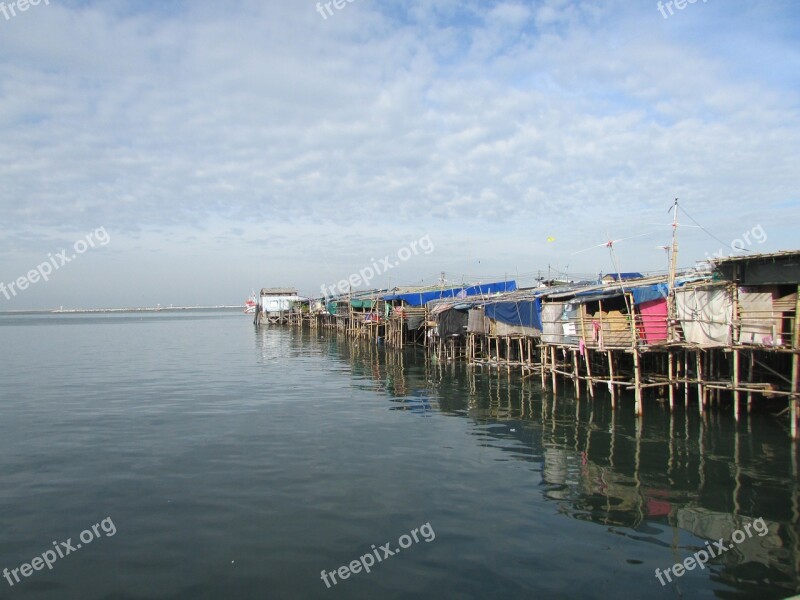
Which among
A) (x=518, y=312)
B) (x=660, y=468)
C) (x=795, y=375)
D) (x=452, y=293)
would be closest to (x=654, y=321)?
(x=795, y=375)

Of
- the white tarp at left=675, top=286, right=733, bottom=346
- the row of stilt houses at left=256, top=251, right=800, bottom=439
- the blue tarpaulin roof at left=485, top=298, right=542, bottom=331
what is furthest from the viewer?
the blue tarpaulin roof at left=485, top=298, right=542, bottom=331

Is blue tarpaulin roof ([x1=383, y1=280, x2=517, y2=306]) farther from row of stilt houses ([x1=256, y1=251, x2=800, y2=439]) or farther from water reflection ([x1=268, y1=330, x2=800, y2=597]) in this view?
water reflection ([x1=268, y1=330, x2=800, y2=597])

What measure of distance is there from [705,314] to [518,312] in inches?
379

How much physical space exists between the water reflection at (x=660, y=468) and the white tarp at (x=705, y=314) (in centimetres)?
270

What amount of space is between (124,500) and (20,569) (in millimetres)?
2653

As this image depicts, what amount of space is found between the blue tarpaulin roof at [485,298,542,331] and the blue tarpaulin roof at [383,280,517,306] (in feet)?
24.8

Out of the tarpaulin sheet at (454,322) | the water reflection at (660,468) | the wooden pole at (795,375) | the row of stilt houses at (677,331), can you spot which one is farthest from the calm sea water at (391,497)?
the tarpaulin sheet at (454,322)

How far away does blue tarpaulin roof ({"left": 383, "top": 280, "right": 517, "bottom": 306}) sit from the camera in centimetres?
3697

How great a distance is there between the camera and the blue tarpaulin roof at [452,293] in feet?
121

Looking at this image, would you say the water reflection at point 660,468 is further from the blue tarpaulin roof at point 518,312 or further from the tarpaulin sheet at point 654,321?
the blue tarpaulin roof at point 518,312

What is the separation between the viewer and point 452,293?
40531 millimetres

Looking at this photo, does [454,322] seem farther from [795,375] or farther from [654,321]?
[795,375]

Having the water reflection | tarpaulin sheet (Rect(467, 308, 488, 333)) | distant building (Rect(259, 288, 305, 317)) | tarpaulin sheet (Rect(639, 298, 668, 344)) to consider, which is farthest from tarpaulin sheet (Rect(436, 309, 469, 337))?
distant building (Rect(259, 288, 305, 317))

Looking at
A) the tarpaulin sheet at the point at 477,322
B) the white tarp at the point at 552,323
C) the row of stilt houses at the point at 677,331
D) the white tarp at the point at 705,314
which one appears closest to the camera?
the row of stilt houses at the point at 677,331
